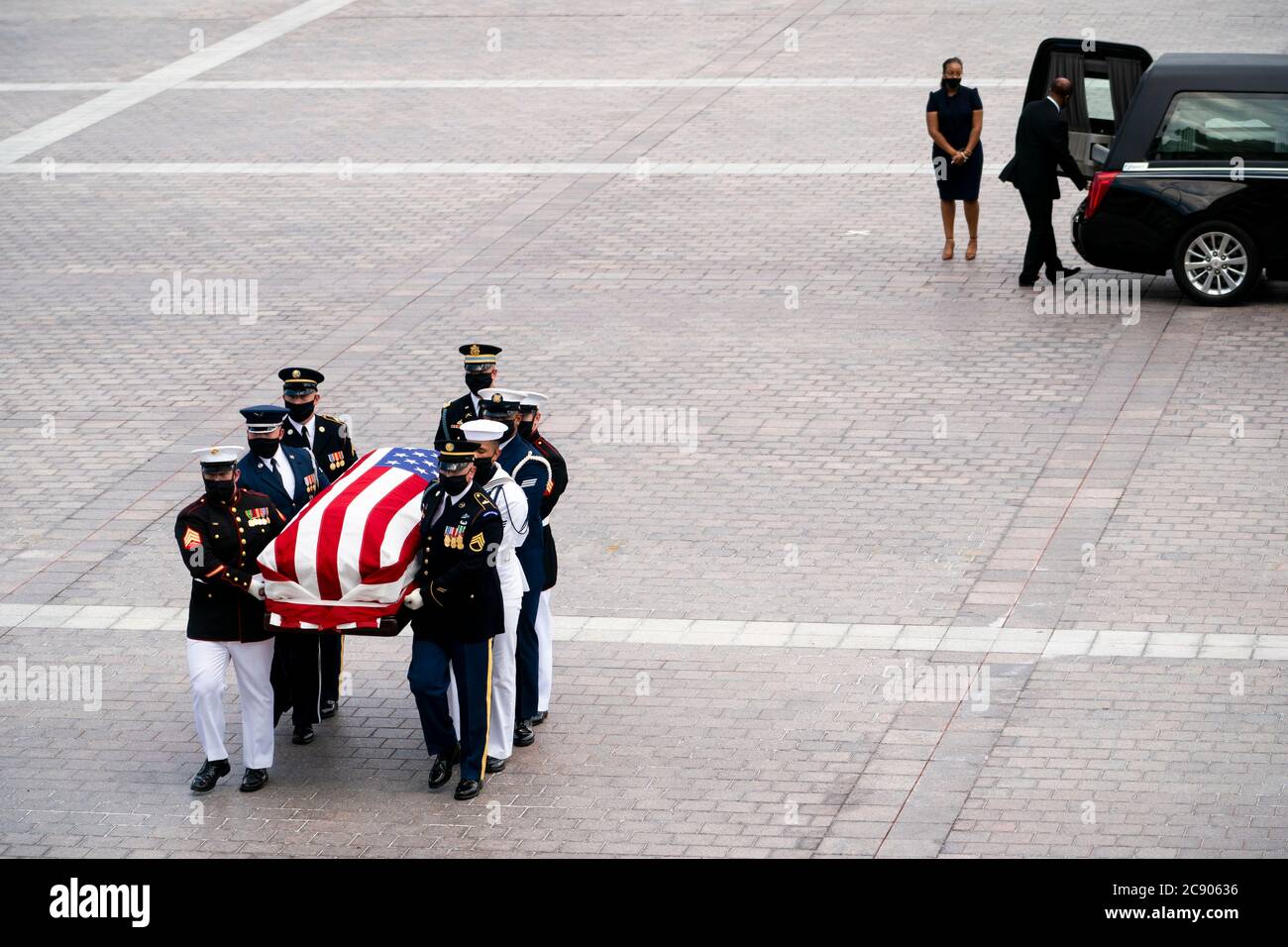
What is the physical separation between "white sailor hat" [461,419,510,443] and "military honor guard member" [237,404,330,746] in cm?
97

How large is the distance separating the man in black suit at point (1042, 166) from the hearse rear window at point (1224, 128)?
0.82 meters

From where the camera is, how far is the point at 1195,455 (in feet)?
39.2

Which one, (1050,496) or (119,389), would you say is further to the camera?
(119,389)

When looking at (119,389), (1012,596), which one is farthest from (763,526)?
(119,389)

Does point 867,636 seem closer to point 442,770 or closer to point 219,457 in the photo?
point 442,770

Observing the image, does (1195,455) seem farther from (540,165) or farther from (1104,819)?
(540,165)

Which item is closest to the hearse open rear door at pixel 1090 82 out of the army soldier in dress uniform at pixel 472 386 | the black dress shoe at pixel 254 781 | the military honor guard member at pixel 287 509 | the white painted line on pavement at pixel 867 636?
the white painted line on pavement at pixel 867 636

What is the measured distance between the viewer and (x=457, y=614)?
8375mm

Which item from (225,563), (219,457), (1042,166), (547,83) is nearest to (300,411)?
(219,457)

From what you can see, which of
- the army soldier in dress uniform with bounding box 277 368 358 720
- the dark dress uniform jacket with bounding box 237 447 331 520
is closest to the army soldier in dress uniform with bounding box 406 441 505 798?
the dark dress uniform jacket with bounding box 237 447 331 520

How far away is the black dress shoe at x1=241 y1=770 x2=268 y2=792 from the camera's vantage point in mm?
8523

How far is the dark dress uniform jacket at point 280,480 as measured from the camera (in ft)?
29.2

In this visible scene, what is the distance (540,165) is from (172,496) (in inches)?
342

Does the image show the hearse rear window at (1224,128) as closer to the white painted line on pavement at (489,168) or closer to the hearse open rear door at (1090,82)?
the hearse open rear door at (1090,82)
